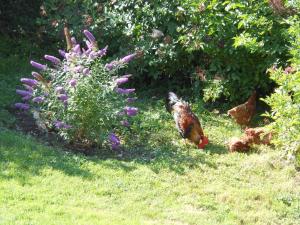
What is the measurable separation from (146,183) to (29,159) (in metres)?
1.28

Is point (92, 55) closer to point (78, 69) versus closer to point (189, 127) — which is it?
point (78, 69)

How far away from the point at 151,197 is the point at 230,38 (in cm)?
299

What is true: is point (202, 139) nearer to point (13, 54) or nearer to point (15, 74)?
point (15, 74)

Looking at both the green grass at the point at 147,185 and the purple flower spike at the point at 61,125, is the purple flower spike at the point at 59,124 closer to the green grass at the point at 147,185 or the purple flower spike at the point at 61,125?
the purple flower spike at the point at 61,125

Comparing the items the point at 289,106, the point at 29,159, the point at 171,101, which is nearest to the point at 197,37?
the point at 171,101

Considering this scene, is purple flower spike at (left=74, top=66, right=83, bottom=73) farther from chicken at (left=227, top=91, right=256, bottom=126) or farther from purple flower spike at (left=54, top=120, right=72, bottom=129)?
chicken at (left=227, top=91, right=256, bottom=126)

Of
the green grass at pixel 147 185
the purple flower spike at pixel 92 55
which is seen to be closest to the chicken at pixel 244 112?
the green grass at pixel 147 185

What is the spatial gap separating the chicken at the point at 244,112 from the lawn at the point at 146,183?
421mm

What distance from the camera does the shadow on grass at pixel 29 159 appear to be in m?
5.58

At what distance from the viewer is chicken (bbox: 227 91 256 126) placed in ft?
23.8

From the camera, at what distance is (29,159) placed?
5891 millimetres

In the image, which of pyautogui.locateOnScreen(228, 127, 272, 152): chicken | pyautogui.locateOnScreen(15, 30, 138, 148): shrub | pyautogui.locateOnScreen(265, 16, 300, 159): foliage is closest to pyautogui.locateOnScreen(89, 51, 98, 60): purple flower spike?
pyautogui.locateOnScreen(15, 30, 138, 148): shrub

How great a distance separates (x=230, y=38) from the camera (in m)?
7.51

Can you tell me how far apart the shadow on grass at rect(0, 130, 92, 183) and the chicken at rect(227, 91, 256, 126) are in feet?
7.40
